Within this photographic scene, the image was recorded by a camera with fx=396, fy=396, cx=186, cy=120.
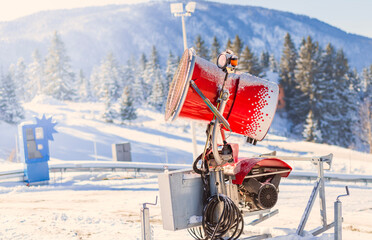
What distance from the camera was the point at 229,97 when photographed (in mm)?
4852

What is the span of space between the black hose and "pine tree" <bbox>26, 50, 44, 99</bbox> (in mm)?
84717

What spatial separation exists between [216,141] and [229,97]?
0.57 metres

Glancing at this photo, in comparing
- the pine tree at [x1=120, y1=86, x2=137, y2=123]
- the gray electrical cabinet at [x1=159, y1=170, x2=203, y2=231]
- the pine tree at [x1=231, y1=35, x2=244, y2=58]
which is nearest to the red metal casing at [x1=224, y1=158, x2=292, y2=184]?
the gray electrical cabinet at [x1=159, y1=170, x2=203, y2=231]

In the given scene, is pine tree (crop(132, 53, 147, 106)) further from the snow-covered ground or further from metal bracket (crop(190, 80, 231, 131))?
metal bracket (crop(190, 80, 231, 131))

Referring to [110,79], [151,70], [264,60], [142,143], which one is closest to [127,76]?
[151,70]

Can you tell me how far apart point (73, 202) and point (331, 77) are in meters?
60.5

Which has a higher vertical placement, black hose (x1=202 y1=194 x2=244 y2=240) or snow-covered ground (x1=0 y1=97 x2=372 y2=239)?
black hose (x1=202 y1=194 x2=244 y2=240)

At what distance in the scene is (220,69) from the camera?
479cm

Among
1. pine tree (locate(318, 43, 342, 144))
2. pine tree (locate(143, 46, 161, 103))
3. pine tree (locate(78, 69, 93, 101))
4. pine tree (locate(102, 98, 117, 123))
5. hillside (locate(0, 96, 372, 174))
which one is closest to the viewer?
hillside (locate(0, 96, 372, 174))

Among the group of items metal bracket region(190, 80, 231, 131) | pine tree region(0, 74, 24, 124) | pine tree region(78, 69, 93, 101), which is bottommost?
metal bracket region(190, 80, 231, 131)

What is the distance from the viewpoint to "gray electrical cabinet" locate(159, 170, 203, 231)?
15.5 feet

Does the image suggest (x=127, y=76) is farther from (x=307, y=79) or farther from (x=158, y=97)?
(x=307, y=79)

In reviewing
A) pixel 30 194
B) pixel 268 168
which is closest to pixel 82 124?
pixel 30 194

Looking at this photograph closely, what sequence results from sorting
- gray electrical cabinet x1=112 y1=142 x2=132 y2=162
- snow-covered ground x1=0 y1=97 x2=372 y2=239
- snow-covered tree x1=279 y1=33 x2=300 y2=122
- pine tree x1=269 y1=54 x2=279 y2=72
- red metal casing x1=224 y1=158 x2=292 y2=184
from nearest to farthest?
red metal casing x1=224 y1=158 x2=292 y2=184 < snow-covered ground x1=0 y1=97 x2=372 y2=239 < gray electrical cabinet x1=112 y1=142 x2=132 y2=162 < snow-covered tree x1=279 y1=33 x2=300 y2=122 < pine tree x1=269 y1=54 x2=279 y2=72
